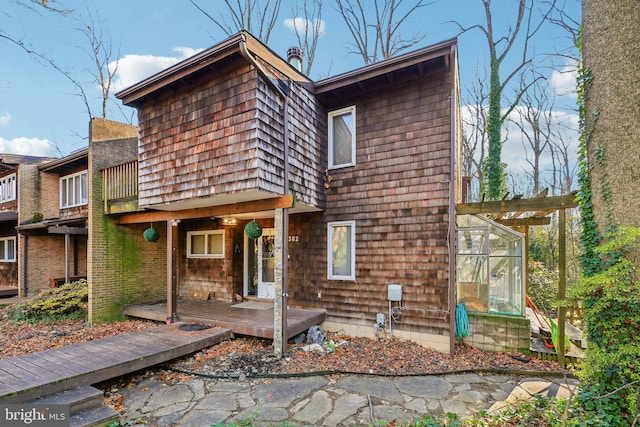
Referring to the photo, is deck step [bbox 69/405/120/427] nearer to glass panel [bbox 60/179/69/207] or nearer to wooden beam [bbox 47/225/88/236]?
wooden beam [bbox 47/225/88/236]

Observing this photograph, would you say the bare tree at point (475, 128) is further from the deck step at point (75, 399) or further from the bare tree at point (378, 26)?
the deck step at point (75, 399)

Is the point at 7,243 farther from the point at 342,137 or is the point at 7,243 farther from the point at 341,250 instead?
the point at 342,137

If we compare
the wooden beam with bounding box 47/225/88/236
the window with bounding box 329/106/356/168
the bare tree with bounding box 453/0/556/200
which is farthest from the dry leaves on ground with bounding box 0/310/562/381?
the bare tree with bounding box 453/0/556/200

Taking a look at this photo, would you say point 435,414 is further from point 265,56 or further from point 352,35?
point 352,35

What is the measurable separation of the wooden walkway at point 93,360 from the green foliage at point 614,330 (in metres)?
5.79

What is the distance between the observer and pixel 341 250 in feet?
23.4

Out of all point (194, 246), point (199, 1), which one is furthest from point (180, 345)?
point (199, 1)

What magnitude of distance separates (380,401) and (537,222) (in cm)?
601

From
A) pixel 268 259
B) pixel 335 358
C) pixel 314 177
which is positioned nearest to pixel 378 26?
pixel 314 177

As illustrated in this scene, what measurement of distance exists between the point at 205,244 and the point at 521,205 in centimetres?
834

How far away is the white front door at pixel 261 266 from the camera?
29.1 feet

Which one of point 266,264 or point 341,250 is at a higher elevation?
point 341,250

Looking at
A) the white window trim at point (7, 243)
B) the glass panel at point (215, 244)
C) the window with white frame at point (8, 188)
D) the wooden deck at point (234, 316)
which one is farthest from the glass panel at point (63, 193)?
the glass panel at point (215, 244)

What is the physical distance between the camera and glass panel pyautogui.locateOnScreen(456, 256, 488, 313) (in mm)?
6125
